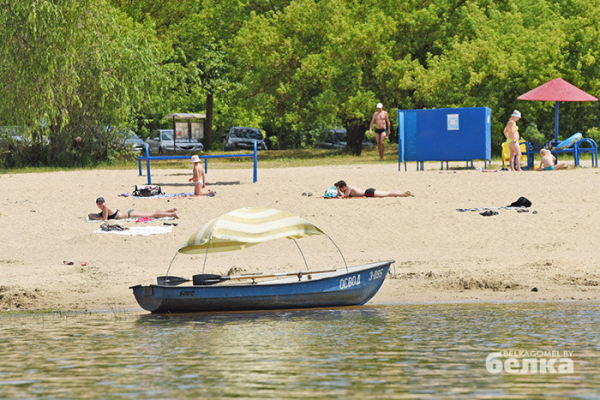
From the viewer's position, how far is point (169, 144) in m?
50.9

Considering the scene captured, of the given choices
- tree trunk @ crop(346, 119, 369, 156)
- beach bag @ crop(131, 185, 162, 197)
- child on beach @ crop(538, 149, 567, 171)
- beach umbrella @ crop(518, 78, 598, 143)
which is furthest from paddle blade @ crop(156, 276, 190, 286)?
tree trunk @ crop(346, 119, 369, 156)

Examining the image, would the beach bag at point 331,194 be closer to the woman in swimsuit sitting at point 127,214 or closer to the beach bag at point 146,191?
the woman in swimsuit sitting at point 127,214

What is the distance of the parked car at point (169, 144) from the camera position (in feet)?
165

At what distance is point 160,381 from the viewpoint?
959 cm

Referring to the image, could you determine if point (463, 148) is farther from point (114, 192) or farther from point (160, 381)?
point (160, 381)

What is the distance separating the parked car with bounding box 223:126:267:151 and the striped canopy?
121ft

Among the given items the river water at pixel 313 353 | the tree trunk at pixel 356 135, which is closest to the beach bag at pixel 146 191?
the river water at pixel 313 353

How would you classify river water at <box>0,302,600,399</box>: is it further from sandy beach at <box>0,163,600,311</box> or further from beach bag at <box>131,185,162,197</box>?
beach bag at <box>131,185,162,197</box>

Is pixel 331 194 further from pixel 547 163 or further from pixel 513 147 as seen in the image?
pixel 547 163

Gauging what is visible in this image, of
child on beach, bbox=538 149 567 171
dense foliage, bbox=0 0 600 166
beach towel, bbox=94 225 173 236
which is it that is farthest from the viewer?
dense foliage, bbox=0 0 600 166

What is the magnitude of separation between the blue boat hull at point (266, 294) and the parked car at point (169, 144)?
36.2m

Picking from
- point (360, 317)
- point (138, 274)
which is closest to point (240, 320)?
point (360, 317)

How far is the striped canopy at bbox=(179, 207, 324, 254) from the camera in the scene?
1346cm

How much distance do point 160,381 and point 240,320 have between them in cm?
362
